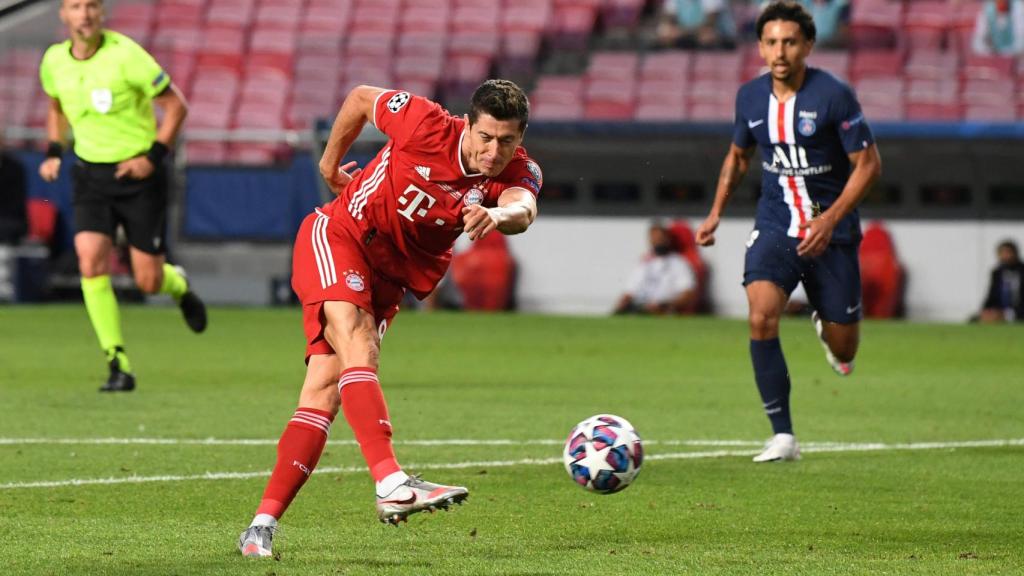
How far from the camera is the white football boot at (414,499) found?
541cm

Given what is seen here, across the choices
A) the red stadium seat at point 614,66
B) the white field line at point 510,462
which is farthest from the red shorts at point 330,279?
the red stadium seat at point 614,66

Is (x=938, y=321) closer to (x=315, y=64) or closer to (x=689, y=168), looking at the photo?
(x=689, y=168)

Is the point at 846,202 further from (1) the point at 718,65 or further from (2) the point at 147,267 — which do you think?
(1) the point at 718,65

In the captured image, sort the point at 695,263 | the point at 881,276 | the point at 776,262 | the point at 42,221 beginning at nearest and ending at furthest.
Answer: the point at 776,262 → the point at 881,276 → the point at 695,263 → the point at 42,221

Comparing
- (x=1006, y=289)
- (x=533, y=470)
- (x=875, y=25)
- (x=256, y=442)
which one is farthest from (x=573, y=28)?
(x=533, y=470)

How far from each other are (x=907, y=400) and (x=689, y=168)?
10.0 m

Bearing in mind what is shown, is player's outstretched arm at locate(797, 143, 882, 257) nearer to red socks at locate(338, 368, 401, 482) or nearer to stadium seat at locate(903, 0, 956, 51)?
red socks at locate(338, 368, 401, 482)

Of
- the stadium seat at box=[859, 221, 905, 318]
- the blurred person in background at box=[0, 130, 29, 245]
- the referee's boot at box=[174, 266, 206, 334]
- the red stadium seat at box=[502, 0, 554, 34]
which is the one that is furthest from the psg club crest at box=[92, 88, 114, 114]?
the red stadium seat at box=[502, 0, 554, 34]

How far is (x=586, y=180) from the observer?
72.6ft

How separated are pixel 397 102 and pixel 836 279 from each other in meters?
3.45

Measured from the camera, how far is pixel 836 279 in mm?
9188

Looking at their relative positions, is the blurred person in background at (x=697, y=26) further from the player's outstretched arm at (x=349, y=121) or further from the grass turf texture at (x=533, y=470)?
the player's outstretched arm at (x=349, y=121)

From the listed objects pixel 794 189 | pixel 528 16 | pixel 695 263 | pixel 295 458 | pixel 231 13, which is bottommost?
pixel 695 263

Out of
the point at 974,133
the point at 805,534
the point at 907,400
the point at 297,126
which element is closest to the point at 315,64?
the point at 297,126
